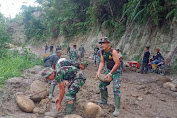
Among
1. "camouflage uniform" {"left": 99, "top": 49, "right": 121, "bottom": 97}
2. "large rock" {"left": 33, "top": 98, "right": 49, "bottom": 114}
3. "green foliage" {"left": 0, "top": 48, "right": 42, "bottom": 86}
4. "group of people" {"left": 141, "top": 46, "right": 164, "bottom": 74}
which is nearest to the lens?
"camouflage uniform" {"left": 99, "top": 49, "right": 121, "bottom": 97}

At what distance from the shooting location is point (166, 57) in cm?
938

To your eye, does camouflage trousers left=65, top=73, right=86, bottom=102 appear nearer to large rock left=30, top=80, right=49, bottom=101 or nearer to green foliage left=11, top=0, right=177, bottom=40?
large rock left=30, top=80, right=49, bottom=101

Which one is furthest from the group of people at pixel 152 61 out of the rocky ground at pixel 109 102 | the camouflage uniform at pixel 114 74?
the camouflage uniform at pixel 114 74

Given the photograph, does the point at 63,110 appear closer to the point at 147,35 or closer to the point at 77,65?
the point at 77,65

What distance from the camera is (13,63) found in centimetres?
764

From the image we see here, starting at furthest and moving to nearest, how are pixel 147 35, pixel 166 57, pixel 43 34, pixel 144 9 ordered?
pixel 43 34, pixel 147 35, pixel 144 9, pixel 166 57

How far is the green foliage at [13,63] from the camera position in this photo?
593 cm

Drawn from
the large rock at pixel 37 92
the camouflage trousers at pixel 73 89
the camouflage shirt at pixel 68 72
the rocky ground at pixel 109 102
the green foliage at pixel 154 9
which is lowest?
the rocky ground at pixel 109 102

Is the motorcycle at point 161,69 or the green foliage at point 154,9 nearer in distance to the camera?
the motorcycle at point 161,69

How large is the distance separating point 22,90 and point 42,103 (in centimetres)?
115

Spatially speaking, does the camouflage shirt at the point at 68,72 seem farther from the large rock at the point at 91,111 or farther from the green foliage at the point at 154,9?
the green foliage at the point at 154,9

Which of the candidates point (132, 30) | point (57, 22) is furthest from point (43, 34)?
point (132, 30)

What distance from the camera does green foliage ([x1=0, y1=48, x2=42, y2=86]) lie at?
5.93 m

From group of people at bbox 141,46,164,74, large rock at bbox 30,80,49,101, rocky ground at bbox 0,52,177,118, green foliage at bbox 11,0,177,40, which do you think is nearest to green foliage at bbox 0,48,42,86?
rocky ground at bbox 0,52,177,118
